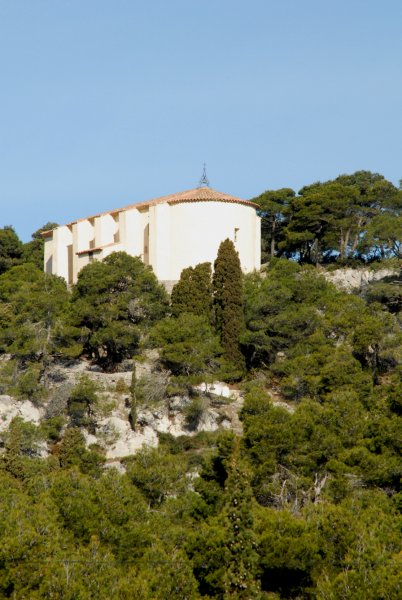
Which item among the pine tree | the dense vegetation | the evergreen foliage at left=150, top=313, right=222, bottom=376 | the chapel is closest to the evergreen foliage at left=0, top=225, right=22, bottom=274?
the dense vegetation

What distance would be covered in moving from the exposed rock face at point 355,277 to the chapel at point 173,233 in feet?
11.8

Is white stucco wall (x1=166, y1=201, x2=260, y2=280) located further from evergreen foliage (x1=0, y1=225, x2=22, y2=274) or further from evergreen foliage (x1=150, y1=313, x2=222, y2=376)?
evergreen foliage (x1=0, y1=225, x2=22, y2=274)

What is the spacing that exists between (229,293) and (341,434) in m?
12.7

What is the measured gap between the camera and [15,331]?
49.2 meters

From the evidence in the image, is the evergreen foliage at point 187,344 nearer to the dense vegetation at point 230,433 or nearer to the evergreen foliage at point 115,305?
the dense vegetation at point 230,433

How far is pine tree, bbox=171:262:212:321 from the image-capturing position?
4997cm

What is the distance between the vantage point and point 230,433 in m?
37.0

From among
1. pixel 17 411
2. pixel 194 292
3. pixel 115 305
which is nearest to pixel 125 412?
pixel 17 411

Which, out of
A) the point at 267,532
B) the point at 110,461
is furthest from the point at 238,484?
the point at 110,461

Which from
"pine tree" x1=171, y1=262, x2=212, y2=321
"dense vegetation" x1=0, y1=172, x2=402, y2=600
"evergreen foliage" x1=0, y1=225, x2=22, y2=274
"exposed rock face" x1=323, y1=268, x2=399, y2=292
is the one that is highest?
"evergreen foliage" x1=0, y1=225, x2=22, y2=274

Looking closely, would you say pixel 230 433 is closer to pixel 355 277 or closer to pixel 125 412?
pixel 125 412

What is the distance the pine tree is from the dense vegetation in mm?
74

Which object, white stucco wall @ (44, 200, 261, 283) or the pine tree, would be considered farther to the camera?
white stucco wall @ (44, 200, 261, 283)

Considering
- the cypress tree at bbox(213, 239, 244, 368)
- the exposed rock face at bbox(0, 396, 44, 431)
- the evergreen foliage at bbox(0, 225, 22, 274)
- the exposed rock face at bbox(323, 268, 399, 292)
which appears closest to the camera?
the exposed rock face at bbox(0, 396, 44, 431)
